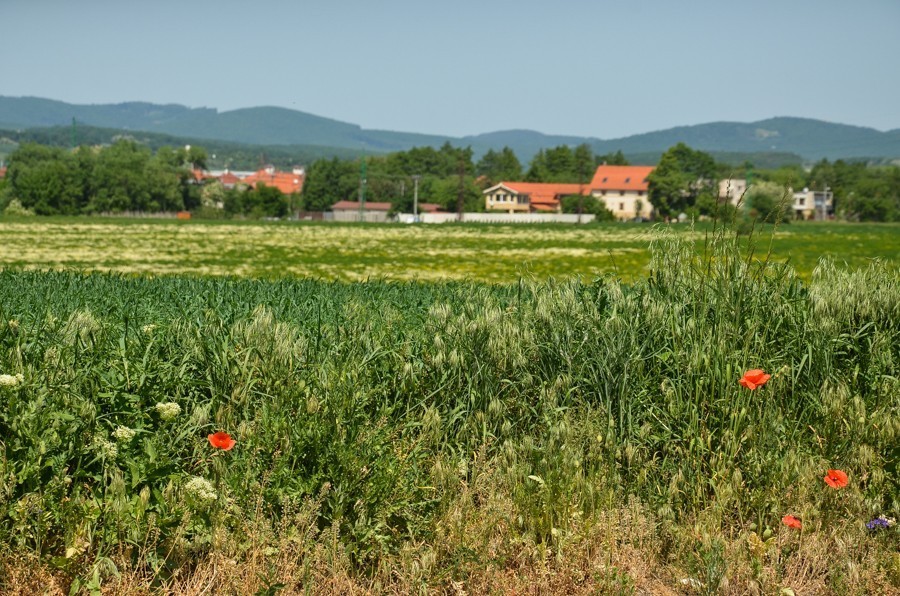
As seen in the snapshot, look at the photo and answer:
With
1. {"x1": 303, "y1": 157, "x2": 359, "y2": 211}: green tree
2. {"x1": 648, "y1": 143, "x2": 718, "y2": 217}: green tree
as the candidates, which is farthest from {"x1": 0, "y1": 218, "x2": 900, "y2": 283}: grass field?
{"x1": 303, "y1": 157, "x2": 359, "y2": 211}: green tree

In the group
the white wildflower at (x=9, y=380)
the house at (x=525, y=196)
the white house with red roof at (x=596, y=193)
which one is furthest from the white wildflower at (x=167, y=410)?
the house at (x=525, y=196)

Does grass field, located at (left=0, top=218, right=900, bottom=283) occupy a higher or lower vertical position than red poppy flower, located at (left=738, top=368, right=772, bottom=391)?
lower

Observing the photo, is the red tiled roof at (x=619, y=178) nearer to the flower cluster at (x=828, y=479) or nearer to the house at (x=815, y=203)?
the house at (x=815, y=203)

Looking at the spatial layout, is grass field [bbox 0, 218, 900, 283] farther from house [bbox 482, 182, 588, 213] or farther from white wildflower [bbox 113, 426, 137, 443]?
house [bbox 482, 182, 588, 213]

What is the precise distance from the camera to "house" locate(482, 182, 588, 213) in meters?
171

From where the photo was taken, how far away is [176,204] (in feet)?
445

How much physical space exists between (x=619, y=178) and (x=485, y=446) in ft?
606

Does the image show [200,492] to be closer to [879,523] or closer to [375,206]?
[879,523]

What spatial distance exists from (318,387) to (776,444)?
2866 mm

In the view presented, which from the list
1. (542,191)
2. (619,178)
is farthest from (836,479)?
(619,178)

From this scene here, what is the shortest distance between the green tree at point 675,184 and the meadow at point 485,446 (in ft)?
431

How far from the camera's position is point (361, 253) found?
43.6 meters

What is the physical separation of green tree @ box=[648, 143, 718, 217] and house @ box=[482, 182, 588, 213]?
86.3 feet

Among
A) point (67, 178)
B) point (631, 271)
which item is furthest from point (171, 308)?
point (67, 178)
